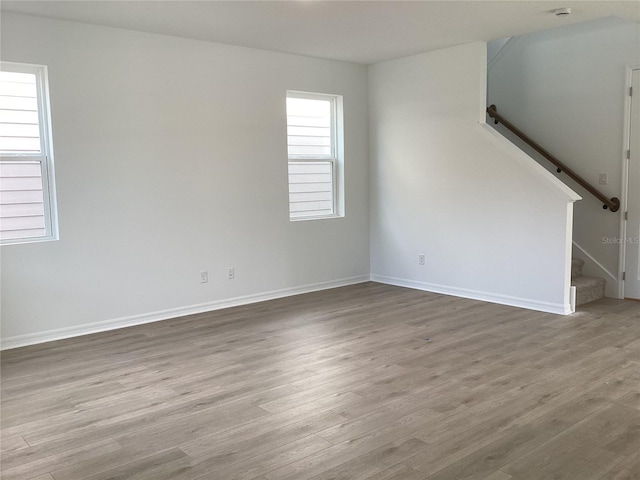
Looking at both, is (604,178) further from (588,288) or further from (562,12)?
(562,12)

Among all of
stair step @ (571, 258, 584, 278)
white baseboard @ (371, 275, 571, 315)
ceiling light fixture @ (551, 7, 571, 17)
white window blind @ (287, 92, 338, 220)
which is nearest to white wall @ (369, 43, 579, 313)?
white baseboard @ (371, 275, 571, 315)

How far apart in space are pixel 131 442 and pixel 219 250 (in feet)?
9.06

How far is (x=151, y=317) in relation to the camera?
4.91m

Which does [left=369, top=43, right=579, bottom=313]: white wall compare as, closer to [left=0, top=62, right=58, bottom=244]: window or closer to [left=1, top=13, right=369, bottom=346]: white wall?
[left=1, top=13, right=369, bottom=346]: white wall

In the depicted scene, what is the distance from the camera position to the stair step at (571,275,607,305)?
522 cm

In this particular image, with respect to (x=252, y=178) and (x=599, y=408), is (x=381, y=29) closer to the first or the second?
(x=252, y=178)

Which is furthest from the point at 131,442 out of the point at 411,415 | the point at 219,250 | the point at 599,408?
the point at 219,250

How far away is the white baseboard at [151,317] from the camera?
14.0 ft

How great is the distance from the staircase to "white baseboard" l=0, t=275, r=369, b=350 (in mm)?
2374

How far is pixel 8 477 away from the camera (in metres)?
2.38

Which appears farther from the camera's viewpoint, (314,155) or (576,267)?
(314,155)

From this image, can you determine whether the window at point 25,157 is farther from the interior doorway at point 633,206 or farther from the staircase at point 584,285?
the interior doorway at point 633,206

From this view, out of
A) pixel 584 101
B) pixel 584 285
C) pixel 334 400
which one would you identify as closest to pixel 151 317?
pixel 334 400

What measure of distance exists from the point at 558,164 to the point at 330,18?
2.93 m
